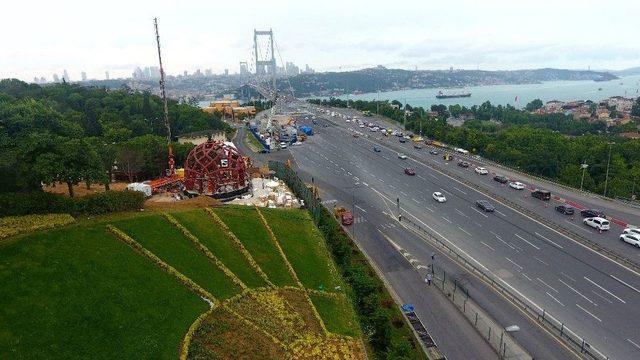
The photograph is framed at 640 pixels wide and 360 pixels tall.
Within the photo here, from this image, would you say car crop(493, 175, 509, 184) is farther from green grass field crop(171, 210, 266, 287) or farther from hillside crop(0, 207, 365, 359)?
green grass field crop(171, 210, 266, 287)

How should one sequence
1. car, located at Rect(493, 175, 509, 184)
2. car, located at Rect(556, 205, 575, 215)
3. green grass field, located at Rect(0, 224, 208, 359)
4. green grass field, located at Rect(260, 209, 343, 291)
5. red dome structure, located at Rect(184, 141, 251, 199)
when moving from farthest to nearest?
1. car, located at Rect(493, 175, 509, 184)
2. red dome structure, located at Rect(184, 141, 251, 199)
3. car, located at Rect(556, 205, 575, 215)
4. green grass field, located at Rect(260, 209, 343, 291)
5. green grass field, located at Rect(0, 224, 208, 359)

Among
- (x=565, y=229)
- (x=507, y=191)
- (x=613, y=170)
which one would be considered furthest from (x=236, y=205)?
(x=613, y=170)

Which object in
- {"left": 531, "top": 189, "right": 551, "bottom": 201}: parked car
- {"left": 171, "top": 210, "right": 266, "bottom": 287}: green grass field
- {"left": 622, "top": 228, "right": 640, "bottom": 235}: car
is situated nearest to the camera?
{"left": 171, "top": 210, "right": 266, "bottom": 287}: green grass field

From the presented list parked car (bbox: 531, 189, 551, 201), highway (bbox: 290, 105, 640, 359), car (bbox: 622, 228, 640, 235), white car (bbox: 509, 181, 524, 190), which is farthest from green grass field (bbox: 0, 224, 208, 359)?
white car (bbox: 509, 181, 524, 190)

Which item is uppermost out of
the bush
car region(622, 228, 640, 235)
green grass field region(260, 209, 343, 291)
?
the bush

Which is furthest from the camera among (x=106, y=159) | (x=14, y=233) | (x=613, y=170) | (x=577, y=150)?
(x=577, y=150)

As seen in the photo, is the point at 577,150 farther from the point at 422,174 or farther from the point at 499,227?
the point at 499,227

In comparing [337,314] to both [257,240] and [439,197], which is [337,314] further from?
[439,197]
